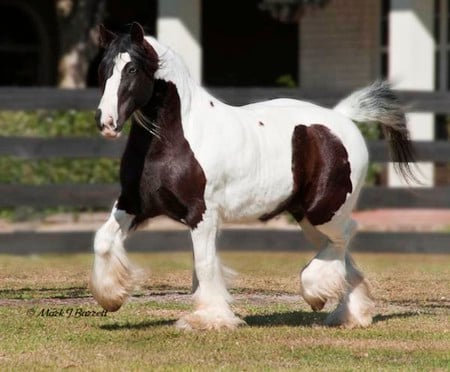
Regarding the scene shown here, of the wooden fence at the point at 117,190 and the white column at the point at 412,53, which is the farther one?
the white column at the point at 412,53

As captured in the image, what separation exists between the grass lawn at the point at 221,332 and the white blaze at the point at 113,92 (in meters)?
1.30

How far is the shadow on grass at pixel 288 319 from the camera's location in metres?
8.56

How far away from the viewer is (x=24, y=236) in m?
13.9

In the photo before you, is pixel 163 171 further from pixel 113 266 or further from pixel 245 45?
pixel 245 45

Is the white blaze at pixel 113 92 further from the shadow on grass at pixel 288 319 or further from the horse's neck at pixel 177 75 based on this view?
the shadow on grass at pixel 288 319

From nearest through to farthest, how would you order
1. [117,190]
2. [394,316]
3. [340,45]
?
[394,316] < [117,190] < [340,45]

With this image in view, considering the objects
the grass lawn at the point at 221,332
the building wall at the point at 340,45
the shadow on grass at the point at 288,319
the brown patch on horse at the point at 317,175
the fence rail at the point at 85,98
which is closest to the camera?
the grass lawn at the point at 221,332

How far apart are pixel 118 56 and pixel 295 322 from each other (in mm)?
2151

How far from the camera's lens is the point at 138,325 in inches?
330

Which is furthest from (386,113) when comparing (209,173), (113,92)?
(113,92)

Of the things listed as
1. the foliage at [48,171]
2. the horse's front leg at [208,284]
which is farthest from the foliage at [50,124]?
the horse's front leg at [208,284]

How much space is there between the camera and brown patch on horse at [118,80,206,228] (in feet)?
25.9

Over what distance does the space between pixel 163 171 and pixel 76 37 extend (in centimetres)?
1161

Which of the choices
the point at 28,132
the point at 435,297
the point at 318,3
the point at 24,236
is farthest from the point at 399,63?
the point at 435,297
